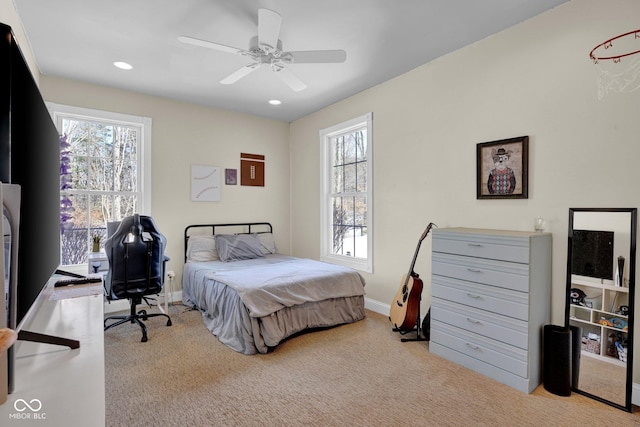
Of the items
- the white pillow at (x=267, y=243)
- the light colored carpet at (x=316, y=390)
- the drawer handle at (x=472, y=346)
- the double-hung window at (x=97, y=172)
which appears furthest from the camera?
the white pillow at (x=267, y=243)

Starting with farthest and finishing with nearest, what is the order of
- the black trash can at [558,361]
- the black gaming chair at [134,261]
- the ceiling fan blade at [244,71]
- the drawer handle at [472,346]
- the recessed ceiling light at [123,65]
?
the recessed ceiling light at [123,65]
the black gaming chair at [134,261]
the ceiling fan blade at [244,71]
the drawer handle at [472,346]
the black trash can at [558,361]

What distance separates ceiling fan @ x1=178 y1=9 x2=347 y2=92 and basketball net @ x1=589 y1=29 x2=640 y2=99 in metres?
1.75

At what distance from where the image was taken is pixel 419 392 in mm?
2219

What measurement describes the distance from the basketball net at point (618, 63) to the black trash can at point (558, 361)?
163cm

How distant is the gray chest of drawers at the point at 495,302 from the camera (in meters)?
2.24

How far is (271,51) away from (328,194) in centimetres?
237

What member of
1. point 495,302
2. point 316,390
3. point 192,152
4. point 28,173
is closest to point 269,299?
point 316,390

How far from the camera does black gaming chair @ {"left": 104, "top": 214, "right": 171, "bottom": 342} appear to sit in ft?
9.75

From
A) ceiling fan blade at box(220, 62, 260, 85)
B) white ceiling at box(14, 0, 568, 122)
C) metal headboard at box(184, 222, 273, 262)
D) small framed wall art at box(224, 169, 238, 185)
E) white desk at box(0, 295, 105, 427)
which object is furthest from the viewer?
small framed wall art at box(224, 169, 238, 185)

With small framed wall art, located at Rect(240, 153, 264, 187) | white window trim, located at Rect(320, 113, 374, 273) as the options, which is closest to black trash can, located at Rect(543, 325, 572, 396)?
white window trim, located at Rect(320, 113, 374, 273)

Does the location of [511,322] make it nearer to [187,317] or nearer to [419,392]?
[419,392]

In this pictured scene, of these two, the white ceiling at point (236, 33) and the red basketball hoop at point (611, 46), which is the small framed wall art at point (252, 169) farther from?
the red basketball hoop at point (611, 46)

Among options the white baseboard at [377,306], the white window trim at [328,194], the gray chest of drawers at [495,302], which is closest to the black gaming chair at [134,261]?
the white window trim at [328,194]

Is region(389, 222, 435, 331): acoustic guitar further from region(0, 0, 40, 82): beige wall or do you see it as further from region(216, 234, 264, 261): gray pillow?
region(0, 0, 40, 82): beige wall
